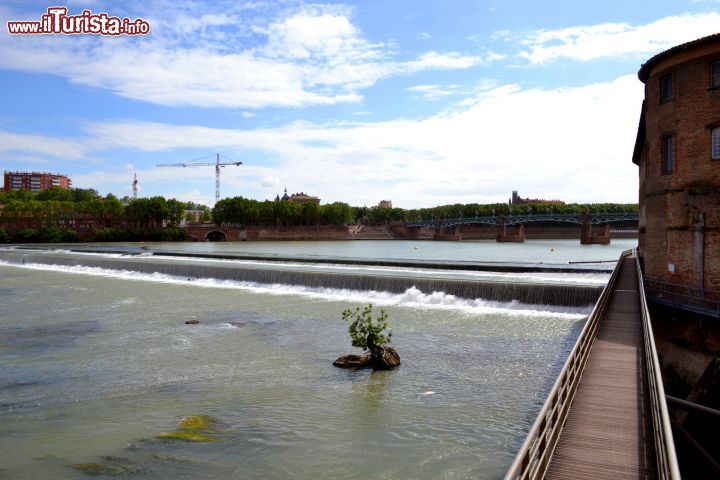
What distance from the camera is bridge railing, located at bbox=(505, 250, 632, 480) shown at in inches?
227

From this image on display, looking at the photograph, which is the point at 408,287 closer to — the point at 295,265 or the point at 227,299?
the point at 227,299

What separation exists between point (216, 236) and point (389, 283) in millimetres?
104424

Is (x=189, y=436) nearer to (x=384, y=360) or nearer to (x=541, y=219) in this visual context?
(x=384, y=360)

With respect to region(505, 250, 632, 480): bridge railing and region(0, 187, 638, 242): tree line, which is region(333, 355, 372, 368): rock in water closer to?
region(505, 250, 632, 480): bridge railing

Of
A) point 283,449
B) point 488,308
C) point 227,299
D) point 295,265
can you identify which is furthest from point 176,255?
point 283,449

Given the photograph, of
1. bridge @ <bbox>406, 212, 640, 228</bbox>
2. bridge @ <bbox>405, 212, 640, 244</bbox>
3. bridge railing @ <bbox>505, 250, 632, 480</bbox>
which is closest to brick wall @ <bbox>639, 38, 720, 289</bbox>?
bridge railing @ <bbox>505, 250, 632, 480</bbox>

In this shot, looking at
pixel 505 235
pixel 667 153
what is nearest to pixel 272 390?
pixel 667 153

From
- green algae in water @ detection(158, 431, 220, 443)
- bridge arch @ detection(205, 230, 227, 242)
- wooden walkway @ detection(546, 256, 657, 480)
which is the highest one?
→ bridge arch @ detection(205, 230, 227, 242)

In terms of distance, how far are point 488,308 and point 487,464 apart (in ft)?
49.7

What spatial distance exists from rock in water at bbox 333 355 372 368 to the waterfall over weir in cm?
1077

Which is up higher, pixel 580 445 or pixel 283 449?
pixel 580 445

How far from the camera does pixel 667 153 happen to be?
69.4 ft

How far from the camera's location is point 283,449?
10664mm

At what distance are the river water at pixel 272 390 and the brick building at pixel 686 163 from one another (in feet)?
13.6
